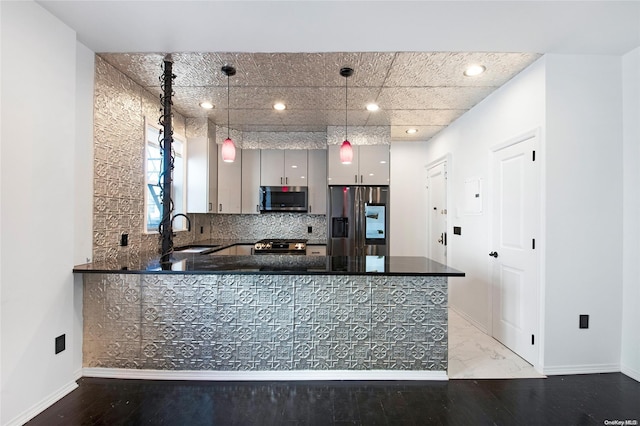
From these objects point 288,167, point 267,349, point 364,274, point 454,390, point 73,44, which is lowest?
point 454,390

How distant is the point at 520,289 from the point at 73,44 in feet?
13.9

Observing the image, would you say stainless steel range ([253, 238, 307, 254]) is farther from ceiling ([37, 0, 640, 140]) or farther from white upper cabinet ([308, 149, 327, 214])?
ceiling ([37, 0, 640, 140])

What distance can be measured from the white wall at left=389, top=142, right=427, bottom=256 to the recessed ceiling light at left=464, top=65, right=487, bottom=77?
2.60m

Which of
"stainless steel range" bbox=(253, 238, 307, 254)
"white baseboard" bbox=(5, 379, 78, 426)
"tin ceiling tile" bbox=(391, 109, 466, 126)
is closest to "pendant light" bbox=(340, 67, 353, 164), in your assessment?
"tin ceiling tile" bbox=(391, 109, 466, 126)

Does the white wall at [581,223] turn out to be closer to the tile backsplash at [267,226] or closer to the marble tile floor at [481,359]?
the marble tile floor at [481,359]

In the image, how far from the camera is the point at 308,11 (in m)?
1.92

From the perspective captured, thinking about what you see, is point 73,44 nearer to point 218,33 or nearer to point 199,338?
point 218,33

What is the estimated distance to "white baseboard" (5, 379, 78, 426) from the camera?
181cm

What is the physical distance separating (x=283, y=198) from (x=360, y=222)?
1282mm

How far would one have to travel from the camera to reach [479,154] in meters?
3.52

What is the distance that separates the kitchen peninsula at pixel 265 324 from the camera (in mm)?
2334

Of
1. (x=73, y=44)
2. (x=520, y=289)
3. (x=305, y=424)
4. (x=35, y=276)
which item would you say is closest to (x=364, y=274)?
(x=305, y=424)

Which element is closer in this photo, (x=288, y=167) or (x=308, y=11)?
(x=308, y=11)

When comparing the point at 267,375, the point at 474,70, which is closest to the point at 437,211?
the point at 474,70
